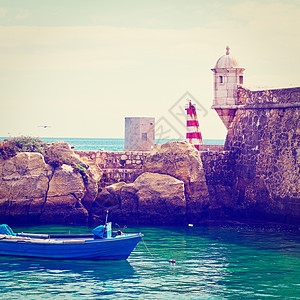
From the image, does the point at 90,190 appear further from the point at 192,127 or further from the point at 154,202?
the point at 192,127

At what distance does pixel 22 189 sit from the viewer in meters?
26.6

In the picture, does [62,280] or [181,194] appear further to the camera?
[181,194]

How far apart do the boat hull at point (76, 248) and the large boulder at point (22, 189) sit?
5.74m

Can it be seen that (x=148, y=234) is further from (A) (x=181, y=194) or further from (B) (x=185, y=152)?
(B) (x=185, y=152)

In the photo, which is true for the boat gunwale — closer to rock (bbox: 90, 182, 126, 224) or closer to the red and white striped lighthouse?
rock (bbox: 90, 182, 126, 224)

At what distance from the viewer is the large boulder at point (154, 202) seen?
26.9m

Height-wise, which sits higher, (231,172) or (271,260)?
(231,172)

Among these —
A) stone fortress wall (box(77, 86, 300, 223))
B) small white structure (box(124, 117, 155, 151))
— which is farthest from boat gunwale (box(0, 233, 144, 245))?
small white structure (box(124, 117, 155, 151))

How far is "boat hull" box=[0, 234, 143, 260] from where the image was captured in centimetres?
2042

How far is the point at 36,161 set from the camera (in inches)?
1072

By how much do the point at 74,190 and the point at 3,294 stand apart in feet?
34.3

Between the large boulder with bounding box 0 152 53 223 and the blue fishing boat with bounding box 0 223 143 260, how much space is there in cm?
558

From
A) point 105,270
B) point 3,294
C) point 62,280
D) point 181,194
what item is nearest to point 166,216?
point 181,194

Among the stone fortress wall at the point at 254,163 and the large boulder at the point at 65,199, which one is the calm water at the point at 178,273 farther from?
the large boulder at the point at 65,199
